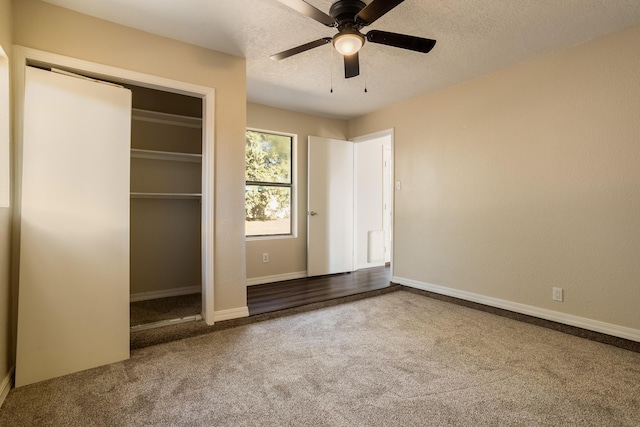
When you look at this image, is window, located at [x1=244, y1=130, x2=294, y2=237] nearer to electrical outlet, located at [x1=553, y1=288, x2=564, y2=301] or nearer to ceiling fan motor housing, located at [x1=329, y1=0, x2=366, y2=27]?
ceiling fan motor housing, located at [x1=329, y1=0, x2=366, y2=27]

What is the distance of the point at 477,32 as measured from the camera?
2568 millimetres

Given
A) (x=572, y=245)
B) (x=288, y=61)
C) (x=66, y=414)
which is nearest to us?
(x=66, y=414)

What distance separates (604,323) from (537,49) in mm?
2398

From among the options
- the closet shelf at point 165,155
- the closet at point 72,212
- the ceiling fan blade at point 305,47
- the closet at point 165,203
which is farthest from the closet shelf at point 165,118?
the ceiling fan blade at point 305,47

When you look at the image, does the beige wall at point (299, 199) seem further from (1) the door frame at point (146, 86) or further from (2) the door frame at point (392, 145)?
(1) the door frame at point (146, 86)

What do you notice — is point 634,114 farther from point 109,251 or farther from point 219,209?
point 109,251

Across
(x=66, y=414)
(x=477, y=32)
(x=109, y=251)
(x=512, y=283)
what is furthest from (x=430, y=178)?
(x=66, y=414)

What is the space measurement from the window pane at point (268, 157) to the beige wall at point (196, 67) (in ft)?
4.61

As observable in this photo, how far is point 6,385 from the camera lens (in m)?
1.92

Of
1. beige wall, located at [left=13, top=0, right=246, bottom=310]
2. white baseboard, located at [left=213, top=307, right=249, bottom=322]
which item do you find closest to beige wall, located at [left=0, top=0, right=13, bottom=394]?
beige wall, located at [left=13, top=0, right=246, bottom=310]

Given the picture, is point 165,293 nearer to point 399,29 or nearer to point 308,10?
point 308,10

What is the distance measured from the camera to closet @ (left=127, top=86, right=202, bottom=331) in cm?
347

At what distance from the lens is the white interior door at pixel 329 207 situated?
188 inches

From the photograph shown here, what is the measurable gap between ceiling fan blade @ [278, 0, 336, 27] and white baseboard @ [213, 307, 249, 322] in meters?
2.47
